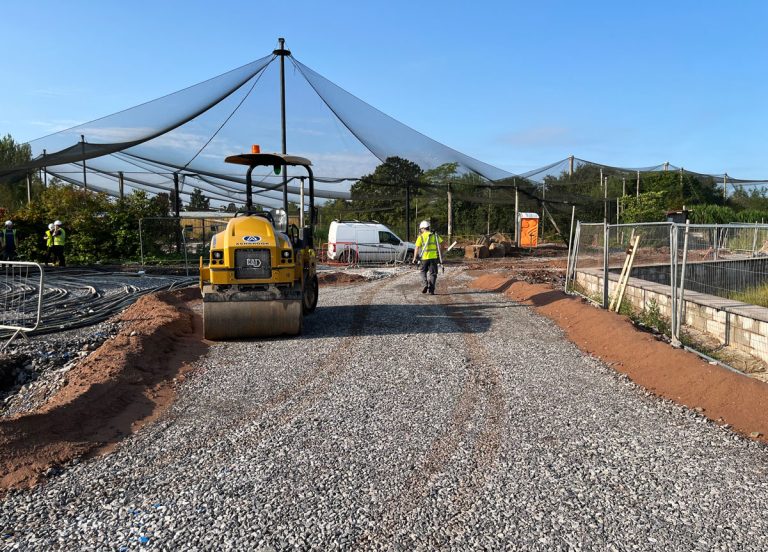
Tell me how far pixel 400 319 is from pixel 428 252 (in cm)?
313

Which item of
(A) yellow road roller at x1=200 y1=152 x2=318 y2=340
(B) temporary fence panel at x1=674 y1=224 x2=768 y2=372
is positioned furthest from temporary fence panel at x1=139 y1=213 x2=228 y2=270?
(B) temporary fence panel at x1=674 y1=224 x2=768 y2=372

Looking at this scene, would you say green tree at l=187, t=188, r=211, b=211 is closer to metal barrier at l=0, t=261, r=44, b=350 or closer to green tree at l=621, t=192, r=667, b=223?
metal barrier at l=0, t=261, r=44, b=350

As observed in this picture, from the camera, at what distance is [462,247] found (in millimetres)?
28047

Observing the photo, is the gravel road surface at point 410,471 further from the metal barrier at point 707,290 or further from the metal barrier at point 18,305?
the metal barrier at point 18,305

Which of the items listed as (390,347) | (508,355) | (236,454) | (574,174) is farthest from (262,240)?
(574,174)

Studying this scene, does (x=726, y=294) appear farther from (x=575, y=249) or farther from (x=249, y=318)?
(x=249, y=318)

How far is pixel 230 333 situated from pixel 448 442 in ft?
14.8

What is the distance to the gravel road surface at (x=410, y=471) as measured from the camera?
3.24 m

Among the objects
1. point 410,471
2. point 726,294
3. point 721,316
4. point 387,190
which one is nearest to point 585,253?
point 726,294

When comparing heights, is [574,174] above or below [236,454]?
above

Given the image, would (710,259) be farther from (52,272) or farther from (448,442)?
(52,272)

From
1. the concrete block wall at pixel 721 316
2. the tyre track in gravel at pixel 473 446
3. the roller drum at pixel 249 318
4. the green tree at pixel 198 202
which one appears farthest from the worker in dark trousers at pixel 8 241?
the concrete block wall at pixel 721 316

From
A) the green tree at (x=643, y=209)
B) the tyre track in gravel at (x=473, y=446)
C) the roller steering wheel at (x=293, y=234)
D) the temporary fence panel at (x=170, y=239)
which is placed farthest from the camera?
the green tree at (x=643, y=209)

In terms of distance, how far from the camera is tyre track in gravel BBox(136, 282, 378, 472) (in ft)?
15.0
